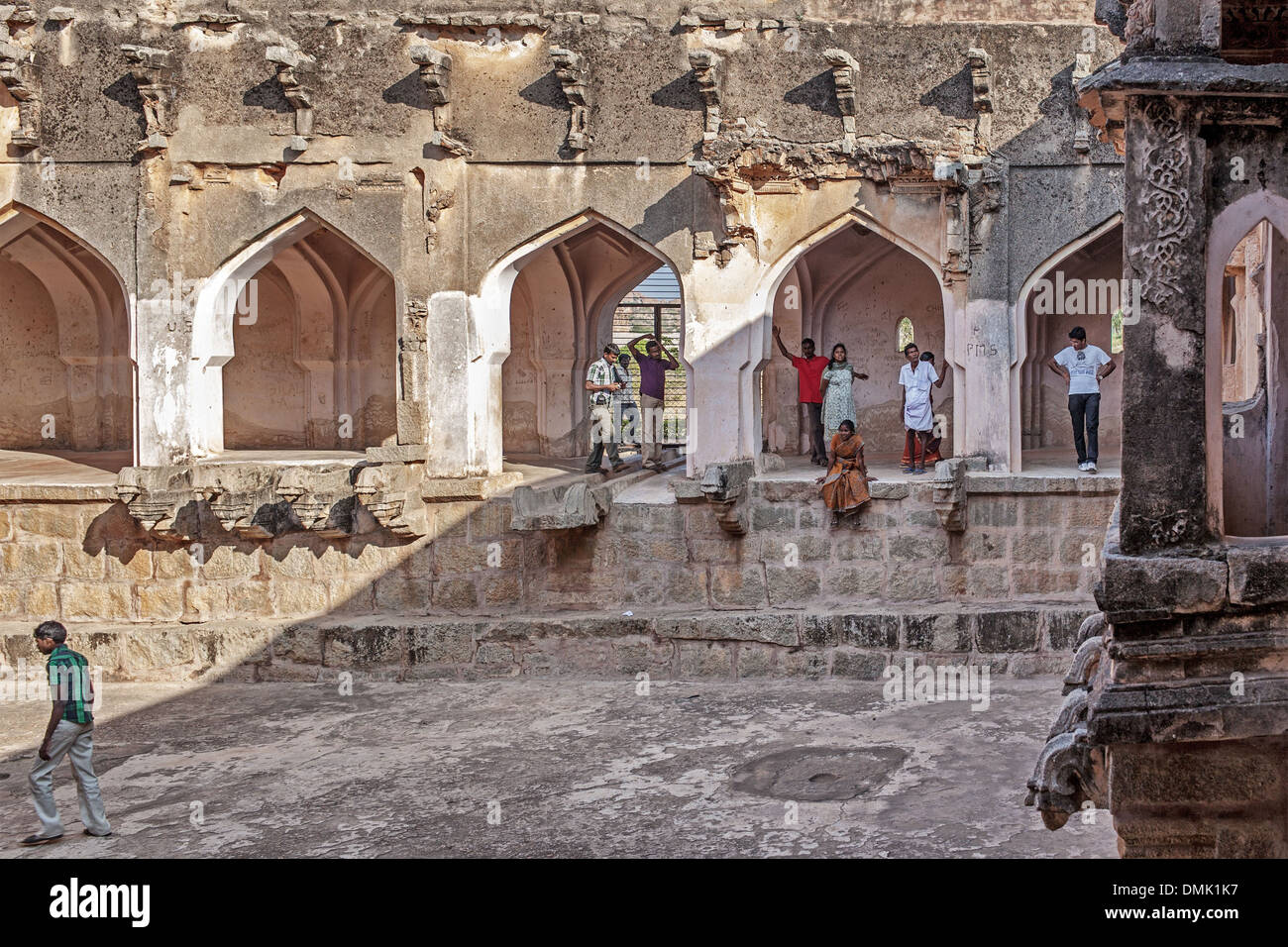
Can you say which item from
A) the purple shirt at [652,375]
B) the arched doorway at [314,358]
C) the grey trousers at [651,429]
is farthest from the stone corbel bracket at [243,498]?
the arched doorway at [314,358]

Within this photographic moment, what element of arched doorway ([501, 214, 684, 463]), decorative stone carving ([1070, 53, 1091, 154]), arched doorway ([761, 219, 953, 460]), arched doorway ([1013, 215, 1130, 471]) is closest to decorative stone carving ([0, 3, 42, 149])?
arched doorway ([501, 214, 684, 463])

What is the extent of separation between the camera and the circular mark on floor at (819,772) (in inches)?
311

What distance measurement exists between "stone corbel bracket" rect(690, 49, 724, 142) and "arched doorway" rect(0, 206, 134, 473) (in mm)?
8147

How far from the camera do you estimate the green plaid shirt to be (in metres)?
6.93

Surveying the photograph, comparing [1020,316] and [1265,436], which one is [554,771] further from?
[1020,316]

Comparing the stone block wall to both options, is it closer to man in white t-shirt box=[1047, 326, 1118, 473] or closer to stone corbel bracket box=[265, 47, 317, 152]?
man in white t-shirt box=[1047, 326, 1118, 473]

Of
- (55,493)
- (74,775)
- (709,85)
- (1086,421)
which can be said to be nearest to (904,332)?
(1086,421)

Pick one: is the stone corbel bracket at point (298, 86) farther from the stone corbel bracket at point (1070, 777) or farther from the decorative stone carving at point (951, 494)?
the stone corbel bracket at point (1070, 777)

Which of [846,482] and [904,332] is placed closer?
[846,482]

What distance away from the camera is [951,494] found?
11.1 meters

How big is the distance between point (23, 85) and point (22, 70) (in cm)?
15

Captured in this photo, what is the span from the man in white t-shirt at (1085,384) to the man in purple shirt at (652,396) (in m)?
4.11

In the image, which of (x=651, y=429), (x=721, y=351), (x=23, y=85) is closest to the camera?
(x=23, y=85)

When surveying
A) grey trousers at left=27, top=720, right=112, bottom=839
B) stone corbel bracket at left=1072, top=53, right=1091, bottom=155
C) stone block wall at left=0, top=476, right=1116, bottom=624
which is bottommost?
grey trousers at left=27, top=720, right=112, bottom=839
